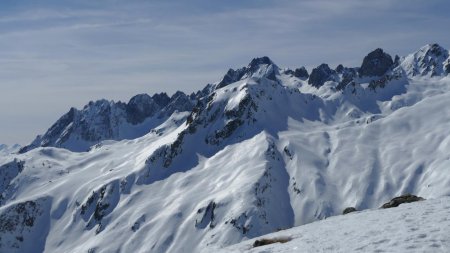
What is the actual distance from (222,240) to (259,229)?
13.5 metres

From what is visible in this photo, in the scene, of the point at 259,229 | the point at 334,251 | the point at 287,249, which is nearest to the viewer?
the point at 334,251

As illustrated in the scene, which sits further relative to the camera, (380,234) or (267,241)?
(267,241)

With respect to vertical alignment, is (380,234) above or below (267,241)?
above

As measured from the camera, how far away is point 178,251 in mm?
197500

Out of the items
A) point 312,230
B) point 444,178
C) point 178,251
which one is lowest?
point 178,251

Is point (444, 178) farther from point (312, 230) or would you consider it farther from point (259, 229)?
point (312, 230)

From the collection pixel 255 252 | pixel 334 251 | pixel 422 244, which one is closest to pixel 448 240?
pixel 422 244

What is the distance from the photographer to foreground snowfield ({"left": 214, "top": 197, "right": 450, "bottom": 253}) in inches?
1001

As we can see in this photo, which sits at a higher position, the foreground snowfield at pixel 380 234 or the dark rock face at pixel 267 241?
the foreground snowfield at pixel 380 234

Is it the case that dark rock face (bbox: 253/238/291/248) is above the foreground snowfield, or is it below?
below

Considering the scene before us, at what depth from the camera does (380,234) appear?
28.1 metres

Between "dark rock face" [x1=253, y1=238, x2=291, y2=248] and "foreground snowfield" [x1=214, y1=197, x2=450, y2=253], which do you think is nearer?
"foreground snowfield" [x1=214, y1=197, x2=450, y2=253]

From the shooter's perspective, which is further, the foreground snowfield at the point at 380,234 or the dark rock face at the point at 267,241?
the dark rock face at the point at 267,241

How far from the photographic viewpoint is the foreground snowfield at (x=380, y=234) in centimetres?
2544
